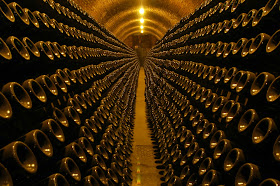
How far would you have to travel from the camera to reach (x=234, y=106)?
6.42ft

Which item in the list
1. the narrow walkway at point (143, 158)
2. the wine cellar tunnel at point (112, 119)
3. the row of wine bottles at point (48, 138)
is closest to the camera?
the row of wine bottles at point (48, 138)

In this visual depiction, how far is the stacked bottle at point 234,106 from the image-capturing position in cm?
149

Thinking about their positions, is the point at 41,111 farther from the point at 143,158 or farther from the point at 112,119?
the point at 143,158

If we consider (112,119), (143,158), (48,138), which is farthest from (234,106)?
(143,158)

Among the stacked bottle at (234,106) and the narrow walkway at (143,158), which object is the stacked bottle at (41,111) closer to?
the narrow walkway at (143,158)

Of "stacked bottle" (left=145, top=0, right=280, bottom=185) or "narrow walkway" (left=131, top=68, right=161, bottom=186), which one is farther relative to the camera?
"narrow walkway" (left=131, top=68, right=161, bottom=186)

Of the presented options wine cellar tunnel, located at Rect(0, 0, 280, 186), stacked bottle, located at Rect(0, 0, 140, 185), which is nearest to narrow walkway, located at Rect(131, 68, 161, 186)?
wine cellar tunnel, located at Rect(0, 0, 280, 186)

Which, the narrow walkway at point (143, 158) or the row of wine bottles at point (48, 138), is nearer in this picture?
the row of wine bottles at point (48, 138)

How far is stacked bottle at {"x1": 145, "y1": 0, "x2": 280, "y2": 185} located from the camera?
4.88ft

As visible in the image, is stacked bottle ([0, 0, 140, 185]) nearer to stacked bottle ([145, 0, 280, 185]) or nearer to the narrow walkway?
the narrow walkway

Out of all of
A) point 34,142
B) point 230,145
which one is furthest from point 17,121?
point 230,145

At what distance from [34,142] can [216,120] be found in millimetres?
1679

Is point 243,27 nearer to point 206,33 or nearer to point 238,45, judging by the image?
point 238,45

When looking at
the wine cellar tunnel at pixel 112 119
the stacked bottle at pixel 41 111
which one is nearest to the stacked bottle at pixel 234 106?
the wine cellar tunnel at pixel 112 119
